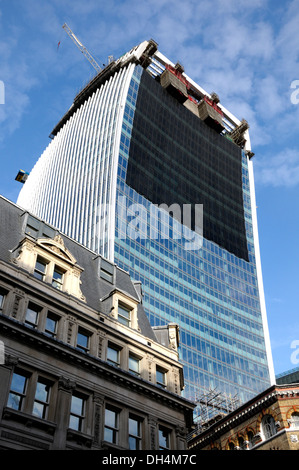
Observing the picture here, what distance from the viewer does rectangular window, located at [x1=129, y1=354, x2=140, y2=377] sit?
105ft

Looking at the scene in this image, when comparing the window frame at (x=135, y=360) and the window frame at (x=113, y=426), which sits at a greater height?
the window frame at (x=135, y=360)

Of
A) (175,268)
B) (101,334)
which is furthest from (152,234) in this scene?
(101,334)

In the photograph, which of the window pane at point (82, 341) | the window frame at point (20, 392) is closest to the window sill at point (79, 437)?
the window frame at point (20, 392)

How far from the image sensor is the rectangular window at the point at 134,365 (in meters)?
32.2

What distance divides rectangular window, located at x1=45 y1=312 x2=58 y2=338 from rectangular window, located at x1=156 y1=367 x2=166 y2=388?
824 centimetres

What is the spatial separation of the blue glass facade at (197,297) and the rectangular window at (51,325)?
253 feet

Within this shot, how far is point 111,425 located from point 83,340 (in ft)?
17.2

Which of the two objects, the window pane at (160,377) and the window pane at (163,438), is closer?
the window pane at (163,438)

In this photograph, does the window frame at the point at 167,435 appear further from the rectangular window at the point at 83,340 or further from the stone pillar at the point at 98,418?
the rectangular window at the point at 83,340

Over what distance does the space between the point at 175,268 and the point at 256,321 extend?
33.0m

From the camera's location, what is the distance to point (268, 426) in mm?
39844

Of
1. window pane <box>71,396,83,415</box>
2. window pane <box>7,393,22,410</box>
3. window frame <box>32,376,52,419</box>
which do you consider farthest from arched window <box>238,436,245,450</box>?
window pane <box>7,393,22,410</box>

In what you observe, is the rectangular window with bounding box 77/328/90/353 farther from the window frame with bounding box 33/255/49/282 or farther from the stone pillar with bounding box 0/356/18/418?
the stone pillar with bounding box 0/356/18/418

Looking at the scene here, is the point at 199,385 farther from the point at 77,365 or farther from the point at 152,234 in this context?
the point at 77,365
